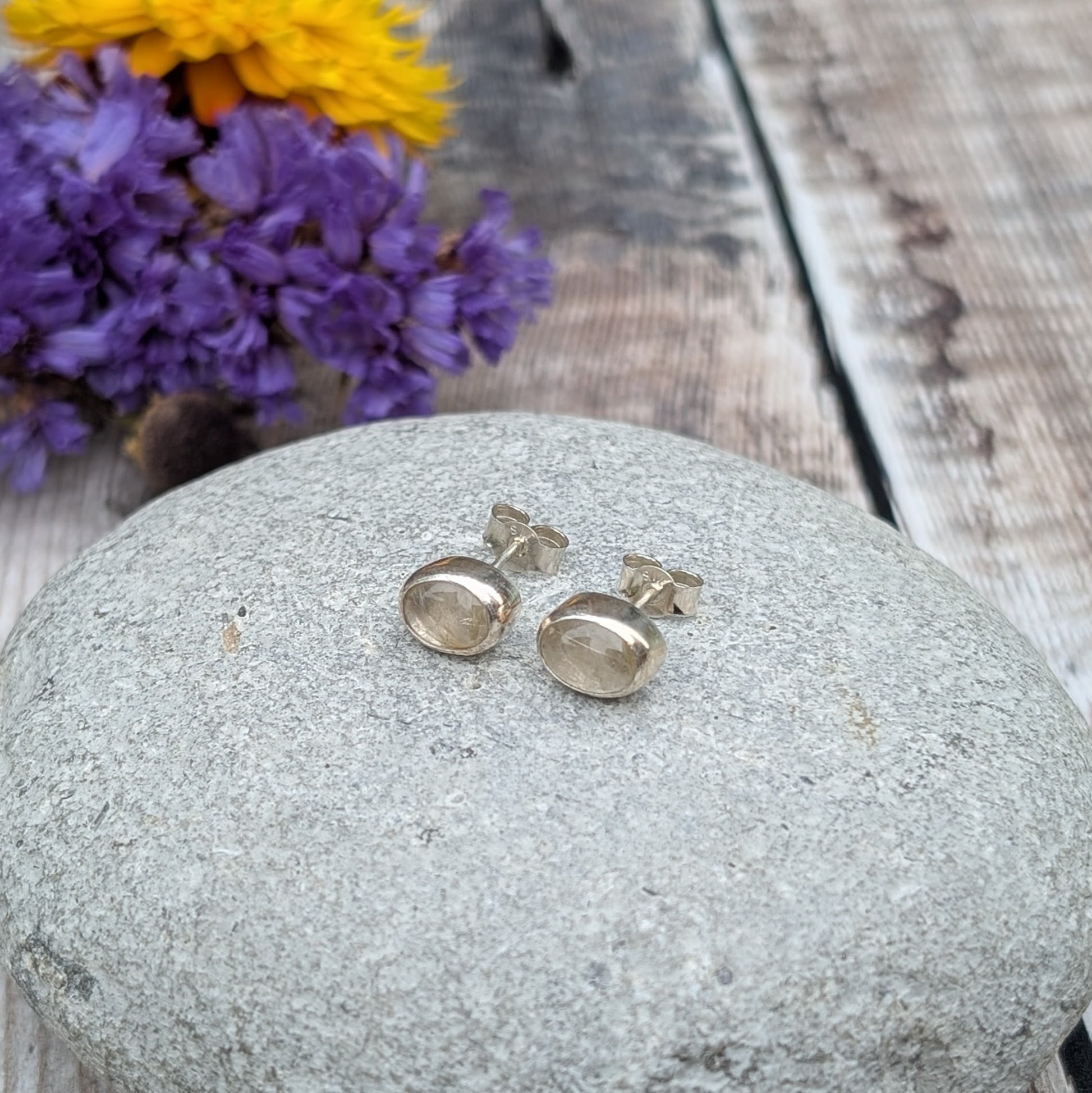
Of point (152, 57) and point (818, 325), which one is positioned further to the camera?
point (818, 325)

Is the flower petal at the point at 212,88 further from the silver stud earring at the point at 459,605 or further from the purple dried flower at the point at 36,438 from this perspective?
the silver stud earring at the point at 459,605

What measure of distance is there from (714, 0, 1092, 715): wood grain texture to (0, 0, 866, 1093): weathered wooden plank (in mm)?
60

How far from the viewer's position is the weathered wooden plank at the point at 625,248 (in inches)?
55.7

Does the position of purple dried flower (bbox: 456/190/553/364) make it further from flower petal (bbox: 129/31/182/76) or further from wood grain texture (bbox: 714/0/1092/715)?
wood grain texture (bbox: 714/0/1092/715)

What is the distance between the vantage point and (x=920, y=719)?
808mm

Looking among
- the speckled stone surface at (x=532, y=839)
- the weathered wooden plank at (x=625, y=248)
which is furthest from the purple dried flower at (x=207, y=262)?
the speckled stone surface at (x=532, y=839)

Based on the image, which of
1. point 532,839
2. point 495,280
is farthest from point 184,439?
point 532,839

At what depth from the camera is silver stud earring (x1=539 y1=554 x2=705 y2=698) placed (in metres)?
0.77

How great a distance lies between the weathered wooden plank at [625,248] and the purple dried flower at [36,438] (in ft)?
0.24

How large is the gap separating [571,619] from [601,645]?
27 millimetres

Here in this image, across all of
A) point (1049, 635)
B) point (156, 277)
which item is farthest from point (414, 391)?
point (1049, 635)

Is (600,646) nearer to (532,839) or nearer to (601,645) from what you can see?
(601,645)

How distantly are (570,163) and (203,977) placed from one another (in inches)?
52.6

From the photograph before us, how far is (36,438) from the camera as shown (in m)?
1.24
